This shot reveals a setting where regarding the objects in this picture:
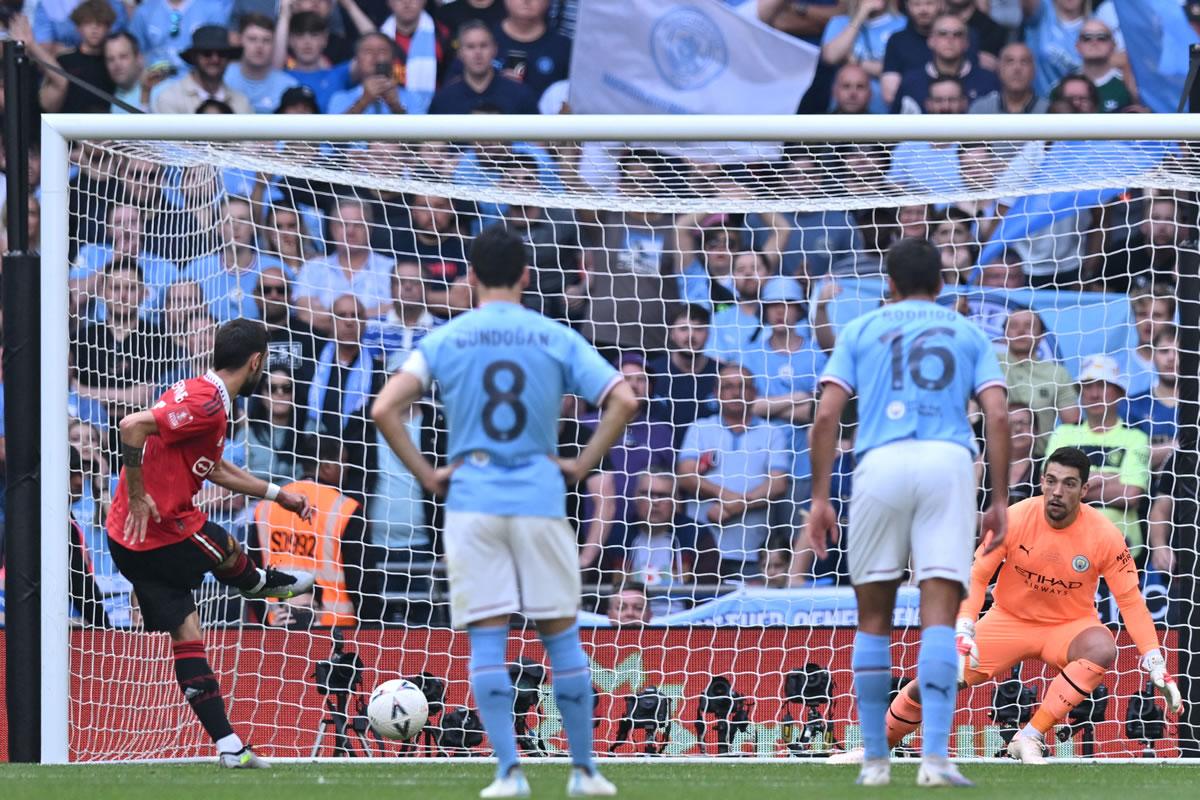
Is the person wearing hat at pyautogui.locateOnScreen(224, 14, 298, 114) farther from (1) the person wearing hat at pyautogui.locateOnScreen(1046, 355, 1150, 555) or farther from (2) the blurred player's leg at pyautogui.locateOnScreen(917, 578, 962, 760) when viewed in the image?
(2) the blurred player's leg at pyautogui.locateOnScreen(917, 578, 962, 760)

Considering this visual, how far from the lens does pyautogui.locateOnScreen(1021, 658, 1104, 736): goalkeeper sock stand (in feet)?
24.0

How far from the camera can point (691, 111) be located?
10750 millimetres

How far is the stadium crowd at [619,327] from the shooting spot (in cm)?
862

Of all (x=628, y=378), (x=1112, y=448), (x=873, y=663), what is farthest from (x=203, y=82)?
(x=873, y=663)

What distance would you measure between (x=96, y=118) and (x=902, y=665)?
189 inches

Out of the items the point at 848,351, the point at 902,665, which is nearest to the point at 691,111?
the point at 902,665

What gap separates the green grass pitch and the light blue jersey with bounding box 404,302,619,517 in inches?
37.0

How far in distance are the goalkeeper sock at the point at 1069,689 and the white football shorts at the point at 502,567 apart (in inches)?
128

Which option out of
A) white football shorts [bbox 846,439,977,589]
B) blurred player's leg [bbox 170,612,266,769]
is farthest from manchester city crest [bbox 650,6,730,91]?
white football shorts [bbox 846,439,977,589]

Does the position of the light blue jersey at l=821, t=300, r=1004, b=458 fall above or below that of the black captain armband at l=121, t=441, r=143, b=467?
above

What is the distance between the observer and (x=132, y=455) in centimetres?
662

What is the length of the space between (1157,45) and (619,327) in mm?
4335

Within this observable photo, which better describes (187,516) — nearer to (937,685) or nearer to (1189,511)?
(937,685)

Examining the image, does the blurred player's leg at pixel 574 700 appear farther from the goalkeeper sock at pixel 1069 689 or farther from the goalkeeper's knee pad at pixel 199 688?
the goalkeeper sock at pixel 1069 689
